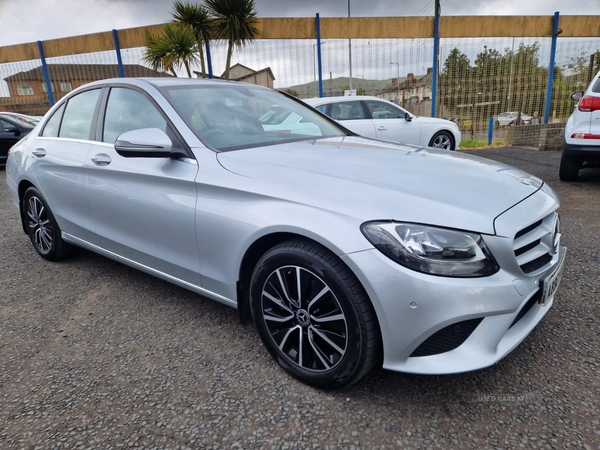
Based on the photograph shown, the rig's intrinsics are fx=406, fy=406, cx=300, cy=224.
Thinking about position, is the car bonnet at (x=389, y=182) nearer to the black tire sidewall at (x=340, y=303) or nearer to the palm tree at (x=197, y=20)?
the black tire sidewall at (x=340, y=303)

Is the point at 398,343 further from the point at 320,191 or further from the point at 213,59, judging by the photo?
the point at 213,59

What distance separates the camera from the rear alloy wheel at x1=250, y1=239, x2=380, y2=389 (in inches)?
65.2

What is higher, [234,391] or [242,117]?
[242,117]

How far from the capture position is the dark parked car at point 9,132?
32.1 ft

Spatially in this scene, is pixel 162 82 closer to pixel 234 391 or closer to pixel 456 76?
pixel 234 391

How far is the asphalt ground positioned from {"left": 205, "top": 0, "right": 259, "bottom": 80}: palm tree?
867 centimetres

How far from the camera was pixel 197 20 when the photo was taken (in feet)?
33.5

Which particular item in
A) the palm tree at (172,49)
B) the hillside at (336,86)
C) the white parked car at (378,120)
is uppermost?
the palm tree at (172,49)

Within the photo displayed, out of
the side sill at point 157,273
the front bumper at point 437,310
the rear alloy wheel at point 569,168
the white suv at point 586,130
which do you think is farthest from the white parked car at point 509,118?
the side sill at point 157,273

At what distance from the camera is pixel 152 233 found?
7.93 ft

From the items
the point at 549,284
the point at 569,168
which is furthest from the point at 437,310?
the point at 569,168

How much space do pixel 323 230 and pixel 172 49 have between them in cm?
992

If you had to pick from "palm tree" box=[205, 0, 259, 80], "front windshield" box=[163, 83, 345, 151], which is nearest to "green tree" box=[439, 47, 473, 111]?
"palm tree" box=[205, 0, 259, 80]

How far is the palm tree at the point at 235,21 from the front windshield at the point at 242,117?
7.59 meters
